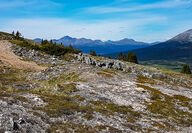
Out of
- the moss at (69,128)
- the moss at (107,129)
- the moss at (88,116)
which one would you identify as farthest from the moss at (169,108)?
the moss at (69,128)

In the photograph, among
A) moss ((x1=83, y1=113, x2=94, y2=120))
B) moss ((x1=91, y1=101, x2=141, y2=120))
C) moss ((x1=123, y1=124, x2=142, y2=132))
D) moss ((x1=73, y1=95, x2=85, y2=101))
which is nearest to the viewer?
moss ((x1=123, y1=124, x2=142, y2=132))

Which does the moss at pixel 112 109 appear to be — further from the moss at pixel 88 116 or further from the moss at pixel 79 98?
the moss at pixel 88 116

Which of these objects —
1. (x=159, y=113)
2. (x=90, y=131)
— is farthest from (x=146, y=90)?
(x=90, y=131)

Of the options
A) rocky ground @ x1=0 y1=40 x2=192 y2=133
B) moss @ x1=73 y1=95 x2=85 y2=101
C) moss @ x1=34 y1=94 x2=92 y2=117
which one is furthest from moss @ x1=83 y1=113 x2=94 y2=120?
moss @ x1=73 y1=95 x2=85 y2=101

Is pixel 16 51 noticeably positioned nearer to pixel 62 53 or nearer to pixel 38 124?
pixel 62 53

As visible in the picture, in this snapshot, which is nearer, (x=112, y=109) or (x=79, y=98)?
(x=112, y=109)

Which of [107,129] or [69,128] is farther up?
[69,128]

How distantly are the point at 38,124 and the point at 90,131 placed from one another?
5.52 m

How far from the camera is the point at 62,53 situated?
102 m

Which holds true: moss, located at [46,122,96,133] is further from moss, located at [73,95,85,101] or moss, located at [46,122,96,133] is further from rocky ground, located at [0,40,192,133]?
moss, located at [73,95,85,101]

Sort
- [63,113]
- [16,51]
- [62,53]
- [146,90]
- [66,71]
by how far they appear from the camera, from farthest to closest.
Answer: [62,53], [16,51], [66,71], [146,90], [63,113]

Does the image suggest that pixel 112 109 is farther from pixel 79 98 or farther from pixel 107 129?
pixel 107 129

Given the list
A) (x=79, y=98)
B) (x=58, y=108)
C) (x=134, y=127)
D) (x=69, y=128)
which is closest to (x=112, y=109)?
(x=134, y=127)

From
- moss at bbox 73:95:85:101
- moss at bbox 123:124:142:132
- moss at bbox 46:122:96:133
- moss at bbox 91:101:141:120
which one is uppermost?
moss at bbox 73:95:85:101
